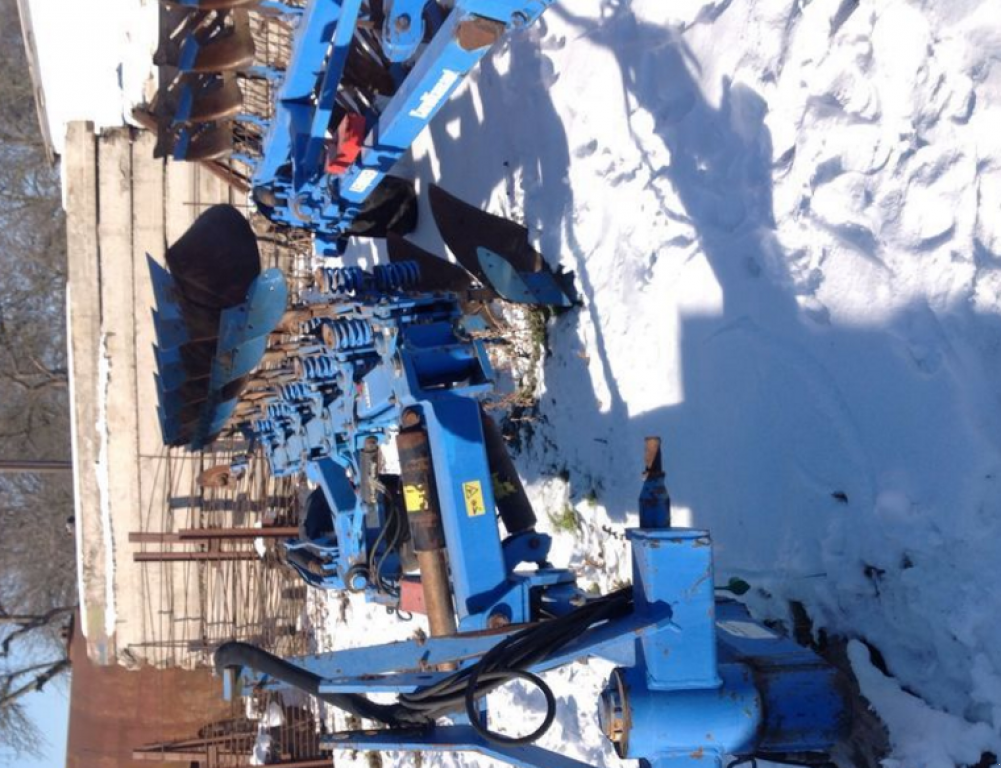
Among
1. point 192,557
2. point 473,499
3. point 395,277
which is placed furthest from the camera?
point 192,557

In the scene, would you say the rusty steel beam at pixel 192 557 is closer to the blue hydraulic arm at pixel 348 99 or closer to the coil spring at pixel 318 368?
the blue hydraulic arm at pixel 348 99

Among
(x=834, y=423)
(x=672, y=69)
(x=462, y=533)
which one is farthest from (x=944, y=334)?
(x=672, y=69)

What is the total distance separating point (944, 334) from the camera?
297cm

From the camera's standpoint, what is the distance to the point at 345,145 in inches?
185

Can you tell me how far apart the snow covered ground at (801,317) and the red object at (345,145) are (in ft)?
4.05

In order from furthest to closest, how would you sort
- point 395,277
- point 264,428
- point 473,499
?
point 264,428 → point 395,277 → point 473,499

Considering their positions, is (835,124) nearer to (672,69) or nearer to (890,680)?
(672,69)

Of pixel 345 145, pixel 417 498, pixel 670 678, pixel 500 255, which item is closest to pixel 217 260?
pixel 345 145

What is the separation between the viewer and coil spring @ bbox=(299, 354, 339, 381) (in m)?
4.20

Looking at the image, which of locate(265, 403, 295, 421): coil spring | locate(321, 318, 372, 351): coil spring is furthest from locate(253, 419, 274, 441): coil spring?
locate(321, 318, 372, 351): coil spring

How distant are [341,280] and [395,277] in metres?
0.29

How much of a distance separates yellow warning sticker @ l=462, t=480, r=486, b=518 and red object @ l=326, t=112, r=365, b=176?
2.28 metres

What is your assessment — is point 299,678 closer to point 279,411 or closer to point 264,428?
point 279,411

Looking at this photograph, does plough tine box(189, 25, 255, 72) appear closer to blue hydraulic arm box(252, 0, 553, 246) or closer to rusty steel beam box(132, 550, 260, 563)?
blue hydraulic arm box(252, 0, 553, 246)
